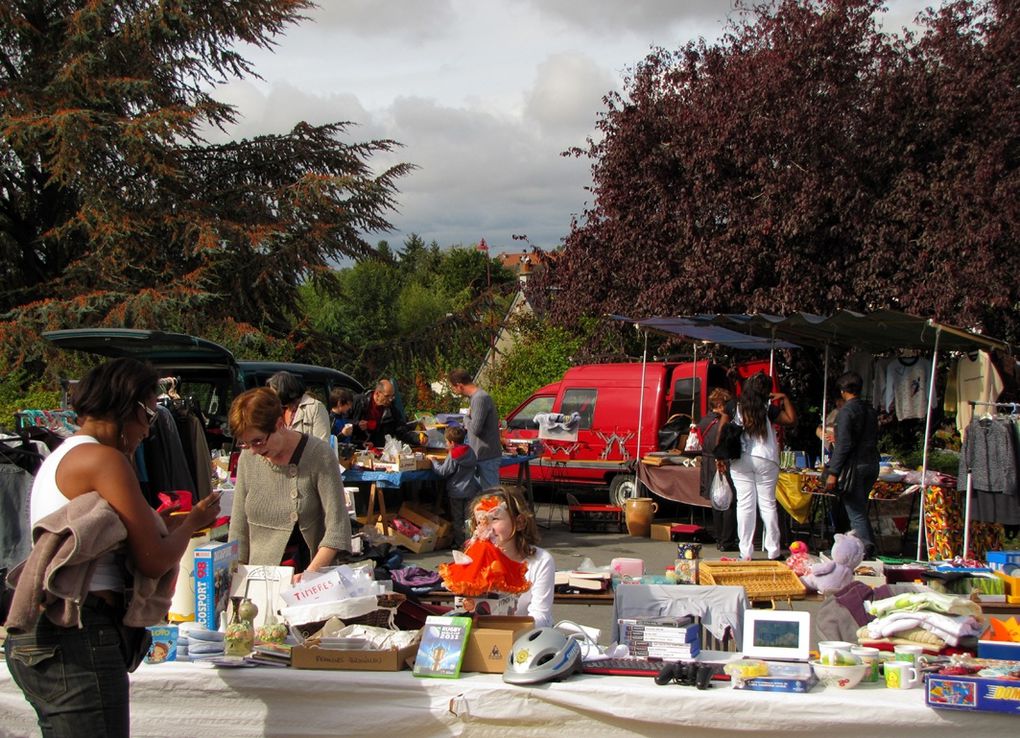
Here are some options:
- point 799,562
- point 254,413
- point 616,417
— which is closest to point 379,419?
point 616,417

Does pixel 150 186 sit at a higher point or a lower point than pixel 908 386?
higher

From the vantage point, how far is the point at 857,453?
9328 mm

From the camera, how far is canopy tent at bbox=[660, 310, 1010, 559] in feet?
30.0

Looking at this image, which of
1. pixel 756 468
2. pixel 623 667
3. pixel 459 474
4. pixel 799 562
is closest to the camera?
pixel 623 667

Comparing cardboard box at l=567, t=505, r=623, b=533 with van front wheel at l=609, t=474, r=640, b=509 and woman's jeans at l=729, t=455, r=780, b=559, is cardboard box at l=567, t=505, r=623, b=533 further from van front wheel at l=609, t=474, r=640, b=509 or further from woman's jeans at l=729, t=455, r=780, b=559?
woman's jeans at l=729, t=455, r=780, b=559

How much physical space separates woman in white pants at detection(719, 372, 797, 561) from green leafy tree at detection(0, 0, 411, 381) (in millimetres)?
10824

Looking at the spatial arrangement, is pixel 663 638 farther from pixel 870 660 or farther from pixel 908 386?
pixel 908 386

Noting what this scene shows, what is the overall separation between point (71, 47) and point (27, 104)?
135 cm

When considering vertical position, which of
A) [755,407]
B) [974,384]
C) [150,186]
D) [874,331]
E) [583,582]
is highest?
[150,186]

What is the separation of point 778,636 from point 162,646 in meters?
2.34

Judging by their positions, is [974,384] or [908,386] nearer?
[974,384]

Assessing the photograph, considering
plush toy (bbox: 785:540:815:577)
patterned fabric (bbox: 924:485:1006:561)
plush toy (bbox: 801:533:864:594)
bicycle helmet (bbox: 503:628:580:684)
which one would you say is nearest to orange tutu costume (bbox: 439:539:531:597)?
bicycle helmet (bbox: 503:628:580:684)

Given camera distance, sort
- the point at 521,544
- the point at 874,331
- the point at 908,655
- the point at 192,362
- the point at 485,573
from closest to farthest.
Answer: the point at 908,655 → the point at 485,573 → the point at 521,544 → the point at 874,331 → the point at 192,362

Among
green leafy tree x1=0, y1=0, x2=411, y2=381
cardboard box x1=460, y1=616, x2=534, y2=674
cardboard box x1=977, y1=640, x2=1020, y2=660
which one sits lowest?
cardboard box x1=460, y1=616, x2=534, y2=674
